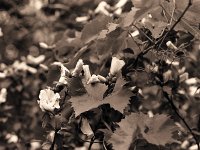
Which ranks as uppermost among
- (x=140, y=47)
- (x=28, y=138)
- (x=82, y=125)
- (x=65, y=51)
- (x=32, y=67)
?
(x=140, y=47)

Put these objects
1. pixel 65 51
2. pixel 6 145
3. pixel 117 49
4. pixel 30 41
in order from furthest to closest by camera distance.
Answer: pixel 30 41 → pixel 6 145 → pixel 65 51 → pixel 117 49

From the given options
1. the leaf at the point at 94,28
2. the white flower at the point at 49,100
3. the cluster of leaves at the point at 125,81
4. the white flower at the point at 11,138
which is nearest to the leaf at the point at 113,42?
the cluster of leaves at the point at 125,81

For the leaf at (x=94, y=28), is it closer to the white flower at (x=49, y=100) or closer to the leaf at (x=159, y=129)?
the white flower at (x=49, y=100)

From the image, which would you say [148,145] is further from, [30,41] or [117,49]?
[30,41]

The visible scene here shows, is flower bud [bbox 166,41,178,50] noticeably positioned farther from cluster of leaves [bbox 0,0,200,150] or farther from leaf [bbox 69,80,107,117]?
leaf [bbox 69,80,107,117]

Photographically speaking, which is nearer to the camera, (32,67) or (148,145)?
(148,145)

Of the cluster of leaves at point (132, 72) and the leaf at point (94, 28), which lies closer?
the cluster of leaves at point (132, 72)

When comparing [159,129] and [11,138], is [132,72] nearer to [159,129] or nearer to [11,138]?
[159,129]

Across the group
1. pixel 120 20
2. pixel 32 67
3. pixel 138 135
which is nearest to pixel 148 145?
pixel 138 135
